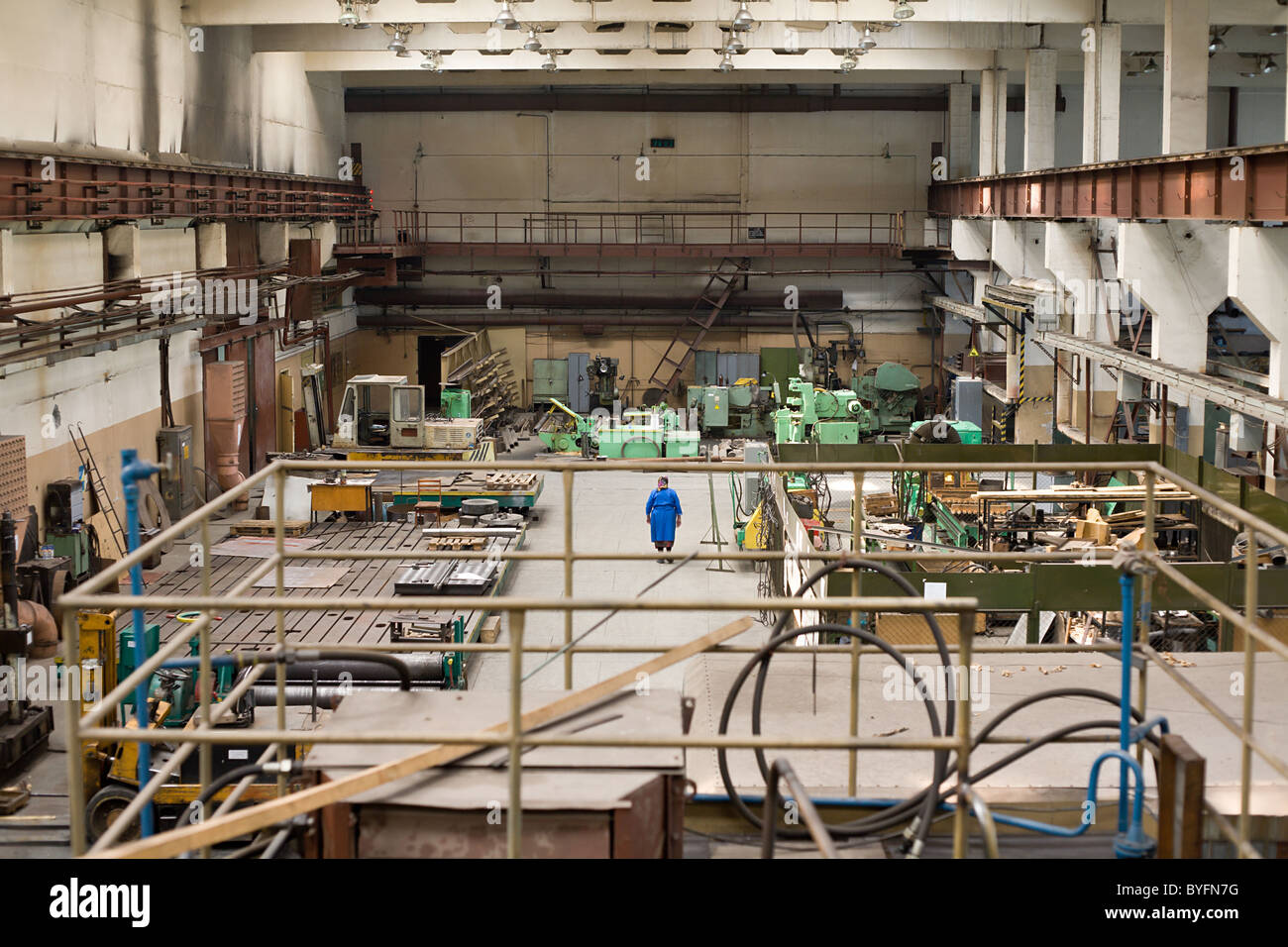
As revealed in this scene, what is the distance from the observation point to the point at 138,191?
18.8 meters

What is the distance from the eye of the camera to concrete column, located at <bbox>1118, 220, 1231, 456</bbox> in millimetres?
17078

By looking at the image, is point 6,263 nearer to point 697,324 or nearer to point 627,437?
point 627,437

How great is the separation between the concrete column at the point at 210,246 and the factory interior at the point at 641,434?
98 mm

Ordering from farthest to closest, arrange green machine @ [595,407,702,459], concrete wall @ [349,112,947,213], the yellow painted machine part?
1. concrete wall @ [349,112,947,213]
2. green machine @ [595,407,702,459]
3. the yellow painted machine part

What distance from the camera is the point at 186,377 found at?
71.9ft

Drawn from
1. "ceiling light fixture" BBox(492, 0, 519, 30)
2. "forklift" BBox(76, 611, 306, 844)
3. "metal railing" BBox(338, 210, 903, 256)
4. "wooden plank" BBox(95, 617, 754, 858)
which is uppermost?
"ceiling light fixture" BBox(492, 0, 519, 30)

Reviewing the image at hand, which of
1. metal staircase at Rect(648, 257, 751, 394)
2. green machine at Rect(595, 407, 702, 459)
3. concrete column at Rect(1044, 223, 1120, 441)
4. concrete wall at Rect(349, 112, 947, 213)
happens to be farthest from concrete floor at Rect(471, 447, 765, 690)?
concrete wall at Rect(349, 112, 947, 213)

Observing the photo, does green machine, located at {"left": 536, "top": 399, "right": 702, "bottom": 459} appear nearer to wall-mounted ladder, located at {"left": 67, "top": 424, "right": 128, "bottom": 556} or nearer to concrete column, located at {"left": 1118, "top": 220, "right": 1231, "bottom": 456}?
wall-mounted ladder, located at {"left": 67, "top": 424, "right": 128, "bottom": 556}

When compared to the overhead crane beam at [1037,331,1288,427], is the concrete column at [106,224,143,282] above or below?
above

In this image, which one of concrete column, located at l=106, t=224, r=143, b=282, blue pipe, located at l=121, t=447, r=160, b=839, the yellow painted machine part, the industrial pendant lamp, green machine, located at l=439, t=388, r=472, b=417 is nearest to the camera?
blue pipe, located at l=121, t=447, r=160, b=839

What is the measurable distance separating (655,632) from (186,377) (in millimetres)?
9815

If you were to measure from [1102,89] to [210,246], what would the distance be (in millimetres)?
14216

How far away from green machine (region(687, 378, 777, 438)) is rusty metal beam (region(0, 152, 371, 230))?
28.7 feet
